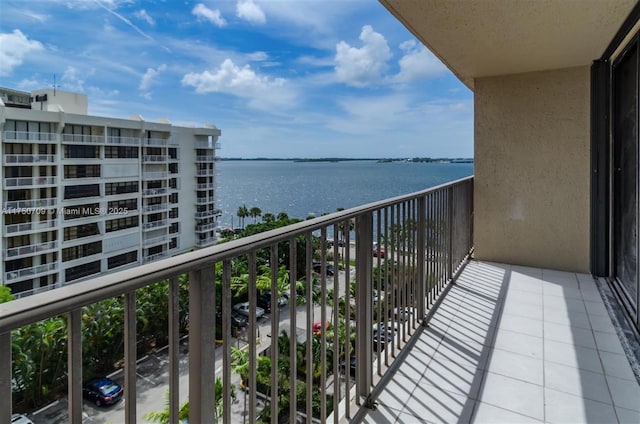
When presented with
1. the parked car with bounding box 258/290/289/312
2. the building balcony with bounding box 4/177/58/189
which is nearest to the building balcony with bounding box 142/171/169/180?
the building balcony with bounding box 4/177/58/189

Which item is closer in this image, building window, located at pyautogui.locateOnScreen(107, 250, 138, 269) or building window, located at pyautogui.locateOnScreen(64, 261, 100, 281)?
building window, located at pyautogui.locateOnScreen(64, 261, 100, 281)

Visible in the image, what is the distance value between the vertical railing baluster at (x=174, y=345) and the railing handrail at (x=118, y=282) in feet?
0.14

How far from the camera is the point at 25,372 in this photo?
0.60 meters

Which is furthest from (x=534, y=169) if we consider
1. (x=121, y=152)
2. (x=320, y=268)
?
(x=121, y=152)

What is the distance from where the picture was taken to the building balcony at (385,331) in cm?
80

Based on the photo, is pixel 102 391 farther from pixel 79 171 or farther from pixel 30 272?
pixel 79 171

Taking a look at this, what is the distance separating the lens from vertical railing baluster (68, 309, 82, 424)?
24.2 inches

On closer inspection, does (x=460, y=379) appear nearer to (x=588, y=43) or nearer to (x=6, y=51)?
(x=588, y=43)

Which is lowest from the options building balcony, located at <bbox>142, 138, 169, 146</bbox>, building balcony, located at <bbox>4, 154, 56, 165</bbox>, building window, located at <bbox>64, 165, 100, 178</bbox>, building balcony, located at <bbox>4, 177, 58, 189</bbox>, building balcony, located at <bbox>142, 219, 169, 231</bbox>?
building balcony, located at <bbox>142, 219, 169, 231</bbox>

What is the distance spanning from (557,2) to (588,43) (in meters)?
1.03

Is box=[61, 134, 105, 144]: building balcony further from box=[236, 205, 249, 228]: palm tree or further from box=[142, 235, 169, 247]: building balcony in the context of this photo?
box=[236, 205, 249, 228]: palm tree

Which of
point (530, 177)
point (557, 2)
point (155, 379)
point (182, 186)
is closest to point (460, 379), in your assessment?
point (155, 379)

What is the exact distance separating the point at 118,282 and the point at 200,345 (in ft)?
0.95

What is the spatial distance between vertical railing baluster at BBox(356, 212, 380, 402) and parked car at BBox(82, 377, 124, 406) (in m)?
1.12
